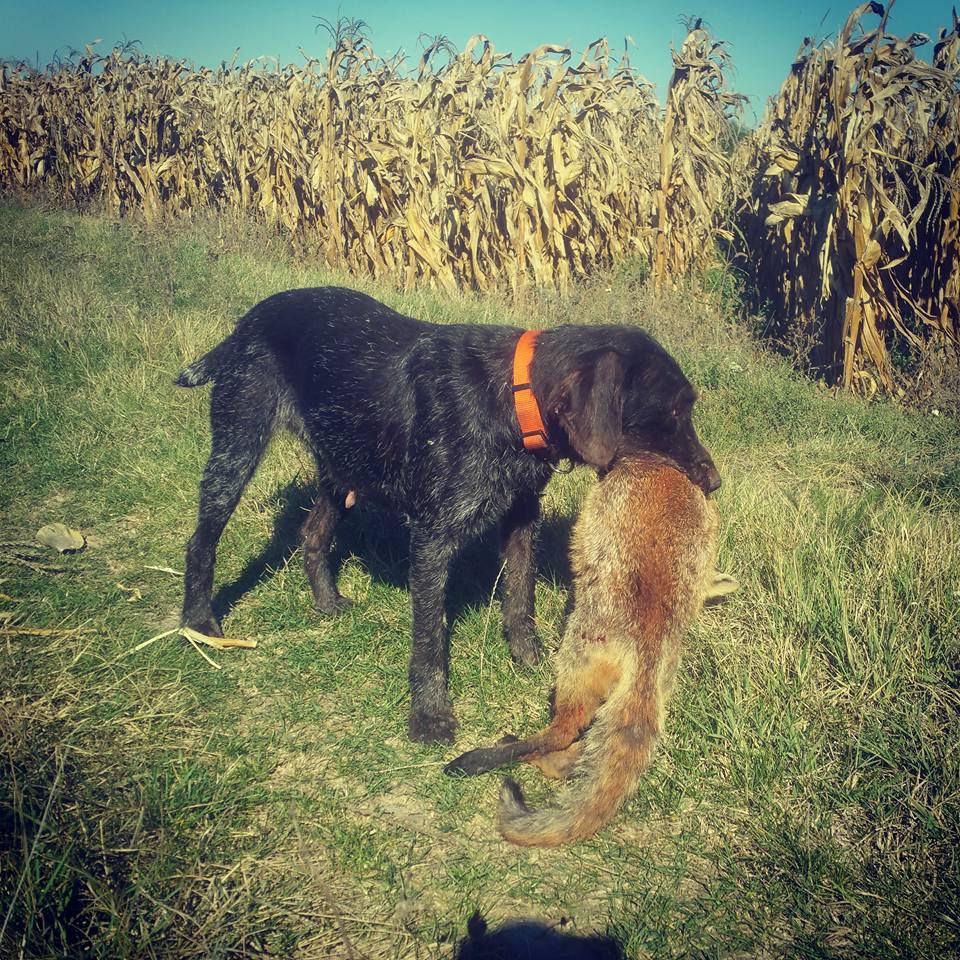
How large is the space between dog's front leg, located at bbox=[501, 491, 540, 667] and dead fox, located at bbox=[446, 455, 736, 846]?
27.6 inches

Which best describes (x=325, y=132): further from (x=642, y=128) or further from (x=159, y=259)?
(x=642, y=128)

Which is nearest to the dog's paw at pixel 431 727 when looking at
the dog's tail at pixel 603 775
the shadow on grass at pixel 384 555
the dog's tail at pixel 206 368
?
the dog's tail at pixel 603 775

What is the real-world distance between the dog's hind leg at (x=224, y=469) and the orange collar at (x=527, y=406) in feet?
5.05

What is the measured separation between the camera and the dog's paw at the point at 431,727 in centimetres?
335

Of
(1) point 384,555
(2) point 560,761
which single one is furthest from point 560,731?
(1) point 384,555

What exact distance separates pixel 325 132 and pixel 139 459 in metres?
8.12

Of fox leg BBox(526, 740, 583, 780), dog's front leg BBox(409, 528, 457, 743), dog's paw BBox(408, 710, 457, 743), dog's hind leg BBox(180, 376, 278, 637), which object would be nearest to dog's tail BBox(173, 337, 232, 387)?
dog's hind leg BBox(180, 376, 278, 637)

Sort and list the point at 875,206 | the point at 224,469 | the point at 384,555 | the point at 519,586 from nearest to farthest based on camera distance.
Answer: the point at 519,586 < the point at 224,469 < the point at 384,555 < the point at 875,206

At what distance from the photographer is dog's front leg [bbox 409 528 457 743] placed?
11.1 ft

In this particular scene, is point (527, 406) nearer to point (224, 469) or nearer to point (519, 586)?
point (519, 586)

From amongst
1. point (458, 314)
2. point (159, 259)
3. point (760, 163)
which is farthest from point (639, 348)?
A: point (159, 259)

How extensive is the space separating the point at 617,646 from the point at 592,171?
26.5 ft

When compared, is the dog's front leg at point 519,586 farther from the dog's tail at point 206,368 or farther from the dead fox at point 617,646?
the dog's tail at point 206,368

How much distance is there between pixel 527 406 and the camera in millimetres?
3152
